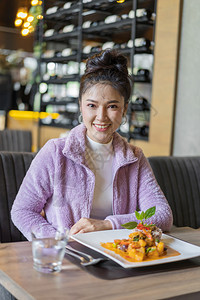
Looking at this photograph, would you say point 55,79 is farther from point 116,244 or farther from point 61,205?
point 116,244

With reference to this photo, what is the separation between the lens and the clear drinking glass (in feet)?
3.38

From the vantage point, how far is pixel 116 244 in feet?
3.93

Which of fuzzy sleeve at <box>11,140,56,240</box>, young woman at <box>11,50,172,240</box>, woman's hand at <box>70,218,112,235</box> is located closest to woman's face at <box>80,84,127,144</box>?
young woman at <box>11,50,172,240</box>

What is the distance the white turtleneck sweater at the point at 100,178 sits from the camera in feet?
5.25

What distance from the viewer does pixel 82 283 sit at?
97 cm

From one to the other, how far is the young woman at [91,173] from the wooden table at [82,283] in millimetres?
394

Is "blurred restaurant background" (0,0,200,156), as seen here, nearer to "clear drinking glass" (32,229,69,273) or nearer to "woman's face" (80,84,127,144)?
"woman's face" (80,84,127,144)

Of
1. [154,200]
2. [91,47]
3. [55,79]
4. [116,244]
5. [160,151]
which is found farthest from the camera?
[55,79]

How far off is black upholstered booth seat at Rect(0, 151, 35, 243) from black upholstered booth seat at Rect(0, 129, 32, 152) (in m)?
→ 1.99

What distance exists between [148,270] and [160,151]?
296 cm

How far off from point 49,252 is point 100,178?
601mm

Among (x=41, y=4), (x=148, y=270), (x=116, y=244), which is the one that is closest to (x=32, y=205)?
(x=116, y=244)

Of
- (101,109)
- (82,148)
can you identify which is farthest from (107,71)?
(82,148)

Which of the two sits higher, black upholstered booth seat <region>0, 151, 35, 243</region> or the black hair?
the black hair
